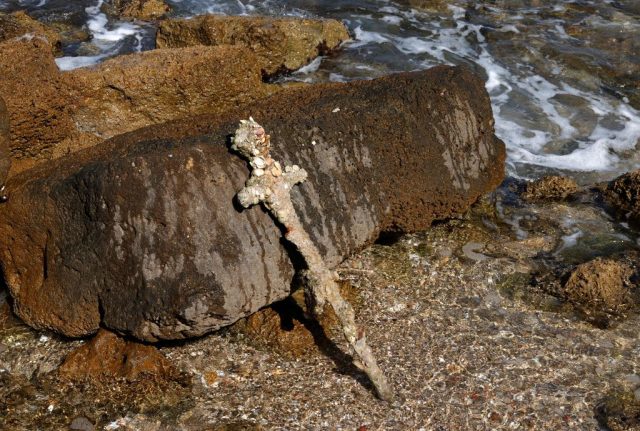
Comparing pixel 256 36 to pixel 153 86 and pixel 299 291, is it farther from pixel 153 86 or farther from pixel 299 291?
pixel 299 291

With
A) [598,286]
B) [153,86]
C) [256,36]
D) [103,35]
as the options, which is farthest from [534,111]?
[103,35]

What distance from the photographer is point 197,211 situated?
3412mm

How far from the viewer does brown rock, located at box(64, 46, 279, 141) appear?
4891 millimetres

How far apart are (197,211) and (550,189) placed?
3353 mm

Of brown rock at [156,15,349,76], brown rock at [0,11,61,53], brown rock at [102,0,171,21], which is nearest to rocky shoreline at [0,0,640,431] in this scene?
brown rock at [0,11,61,53]

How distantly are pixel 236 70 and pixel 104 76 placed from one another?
102 cm

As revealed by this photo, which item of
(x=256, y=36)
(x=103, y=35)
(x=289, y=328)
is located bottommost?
(x=103, y=35)

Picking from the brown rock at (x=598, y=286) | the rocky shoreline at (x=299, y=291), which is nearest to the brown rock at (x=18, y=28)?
the rocky shoreline at (x=299, y=291)

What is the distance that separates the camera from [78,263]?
3490 millimetres

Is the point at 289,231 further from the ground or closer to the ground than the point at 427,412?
further from the ground

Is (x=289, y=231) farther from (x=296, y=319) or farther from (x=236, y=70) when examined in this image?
(x=236, y=70)

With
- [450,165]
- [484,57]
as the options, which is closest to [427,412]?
[450,165]

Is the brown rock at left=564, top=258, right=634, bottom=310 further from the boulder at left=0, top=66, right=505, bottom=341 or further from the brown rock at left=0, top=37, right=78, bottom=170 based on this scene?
the brown rock at left=0, top=37, right=78, bottom=170

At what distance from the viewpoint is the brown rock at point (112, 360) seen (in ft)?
11.6
